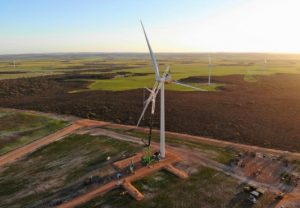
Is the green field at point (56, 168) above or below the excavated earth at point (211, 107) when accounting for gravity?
below

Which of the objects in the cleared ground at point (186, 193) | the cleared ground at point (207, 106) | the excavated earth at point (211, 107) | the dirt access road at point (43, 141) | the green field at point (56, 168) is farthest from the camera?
the cleared ground at point (207, 106)

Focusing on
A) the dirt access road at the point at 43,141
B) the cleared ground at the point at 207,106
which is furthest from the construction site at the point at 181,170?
the cleared ground at the point at 207,106

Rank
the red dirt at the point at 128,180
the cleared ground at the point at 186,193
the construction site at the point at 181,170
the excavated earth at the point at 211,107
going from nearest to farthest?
1. the cleared ground at the point at 186,193
2. the red dirt at the point at 128,180
3. the construction site at the point at 181,170
4. the excavated earth at the point at 211,107

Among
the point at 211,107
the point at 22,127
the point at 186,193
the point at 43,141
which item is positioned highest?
the point at 211,107

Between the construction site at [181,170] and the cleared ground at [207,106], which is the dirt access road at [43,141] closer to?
the construction site at [181,170]

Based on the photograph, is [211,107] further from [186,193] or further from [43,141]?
[186,193]

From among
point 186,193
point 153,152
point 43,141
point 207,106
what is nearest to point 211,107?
point 207,106

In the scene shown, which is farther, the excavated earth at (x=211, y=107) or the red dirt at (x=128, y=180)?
the excavated earth at (x=211, y=107)
